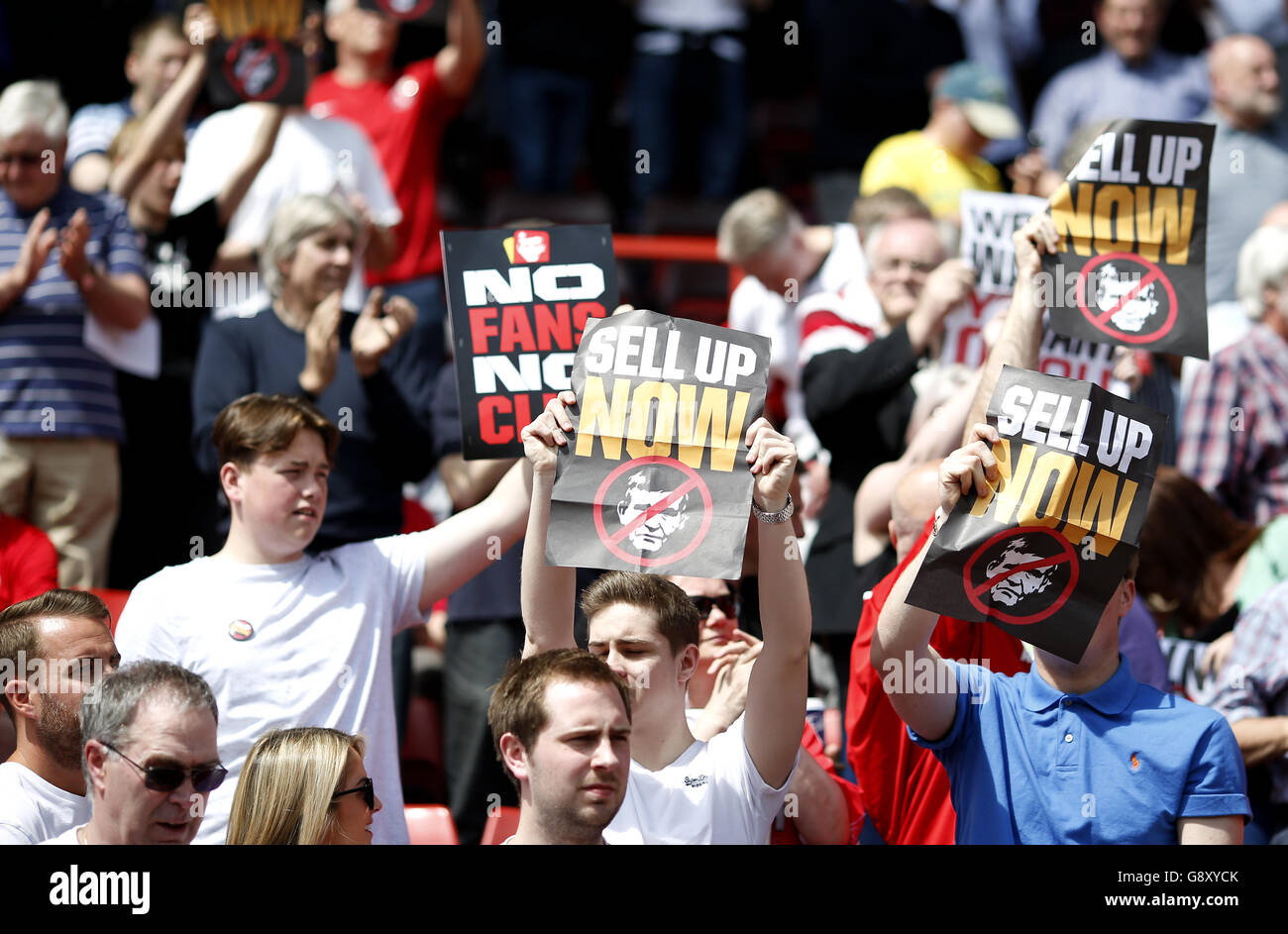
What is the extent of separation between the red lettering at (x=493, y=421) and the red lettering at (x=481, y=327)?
0.49ft

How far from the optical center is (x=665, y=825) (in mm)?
3914

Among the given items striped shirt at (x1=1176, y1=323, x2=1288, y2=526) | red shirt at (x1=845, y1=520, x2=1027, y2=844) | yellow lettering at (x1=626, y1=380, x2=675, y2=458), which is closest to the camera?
yellow lettering at (x1=626, y1=380, x2=675, y2=458)

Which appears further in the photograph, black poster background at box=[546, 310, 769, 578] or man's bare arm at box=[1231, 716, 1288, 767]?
man's bare arm at box=[1231, 716, 1288, 767]

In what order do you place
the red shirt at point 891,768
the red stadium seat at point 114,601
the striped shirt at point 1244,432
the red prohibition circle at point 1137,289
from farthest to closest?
the striped shirt at point 1244,432 < the red stadium seat at point 114,601 < the red prohibition circle at point 1137,289 < the red shirt at point 891,768

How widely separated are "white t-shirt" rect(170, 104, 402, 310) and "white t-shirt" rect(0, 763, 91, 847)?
3.46 metres

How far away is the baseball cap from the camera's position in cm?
825

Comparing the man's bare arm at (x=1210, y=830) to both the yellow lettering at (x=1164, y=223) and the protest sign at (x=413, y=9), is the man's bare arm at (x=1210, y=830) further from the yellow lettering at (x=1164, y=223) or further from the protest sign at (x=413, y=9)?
the protest sign at (x=413, y=9)

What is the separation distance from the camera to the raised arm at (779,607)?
3771 mm

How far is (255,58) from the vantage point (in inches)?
267

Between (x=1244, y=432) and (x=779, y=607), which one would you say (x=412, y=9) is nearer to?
(x=1244, y=432)

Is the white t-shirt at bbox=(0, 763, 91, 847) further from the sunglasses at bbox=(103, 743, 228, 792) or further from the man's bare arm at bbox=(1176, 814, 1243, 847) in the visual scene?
the man's bare arm at bbox=(1176, 814, 1243, 847)

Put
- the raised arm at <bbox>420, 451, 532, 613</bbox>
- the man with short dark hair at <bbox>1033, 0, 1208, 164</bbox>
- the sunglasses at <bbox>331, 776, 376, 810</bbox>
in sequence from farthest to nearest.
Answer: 1. the man with short dark hair at <bbox>1033, 0, 1208, 164</bbox>
2. the raised arm at <bbox>420, 451, 532, 613</bbox>
3. the sunglasses at <bbox>331, 776, 376, 810</bbox>

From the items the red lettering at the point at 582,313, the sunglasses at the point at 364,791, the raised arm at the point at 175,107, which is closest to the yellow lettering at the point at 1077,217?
the red lettering at the point at 582,313

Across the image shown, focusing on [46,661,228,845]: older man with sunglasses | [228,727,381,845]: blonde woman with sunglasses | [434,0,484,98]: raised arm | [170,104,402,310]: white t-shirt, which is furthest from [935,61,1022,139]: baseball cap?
[46,661,228,845]: older man with sunglasses
